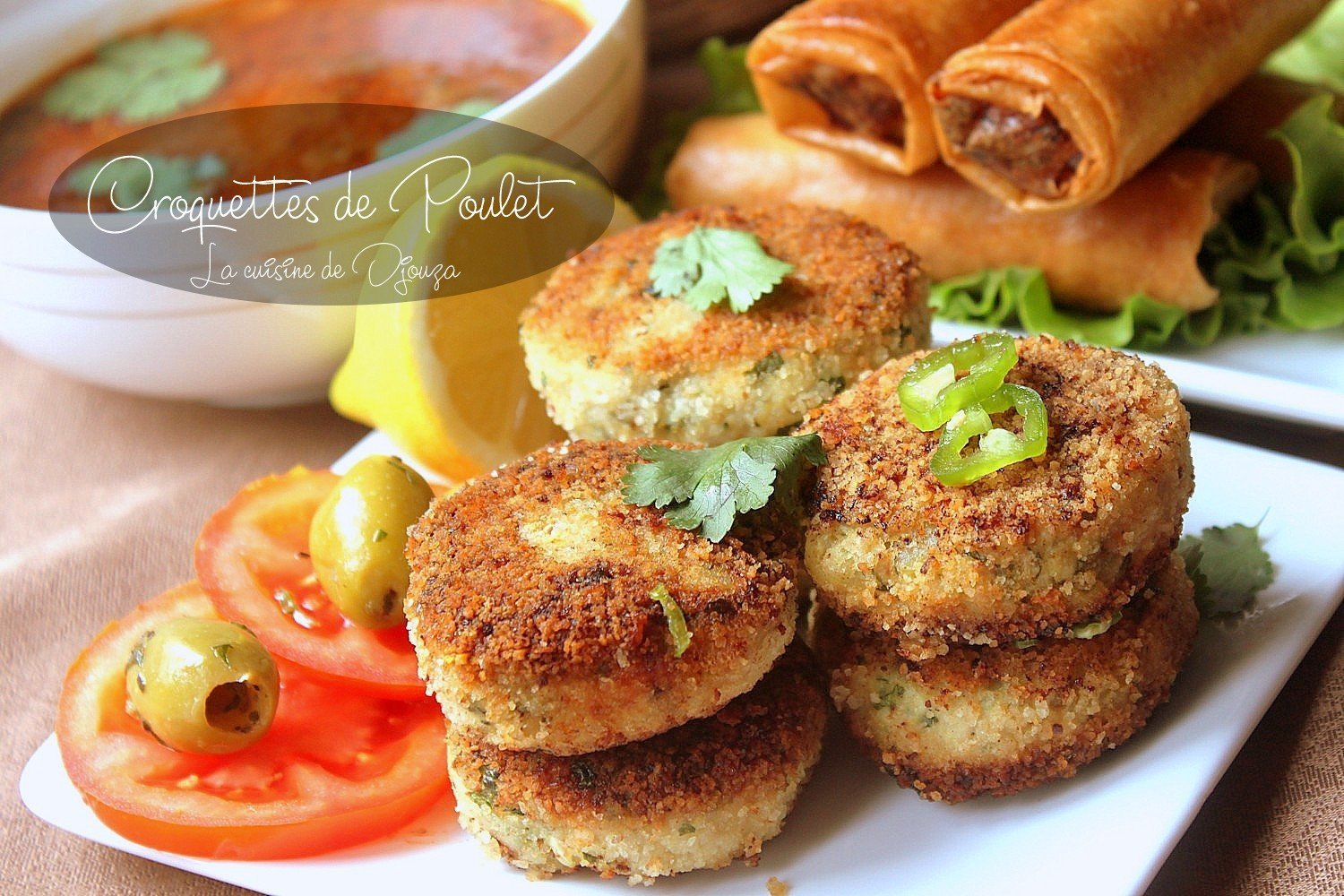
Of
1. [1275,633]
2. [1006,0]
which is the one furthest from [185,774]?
[1006,0]

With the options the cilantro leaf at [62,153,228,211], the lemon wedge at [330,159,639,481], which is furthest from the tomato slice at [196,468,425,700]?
the cilantro leaf at [62,153,228,211]

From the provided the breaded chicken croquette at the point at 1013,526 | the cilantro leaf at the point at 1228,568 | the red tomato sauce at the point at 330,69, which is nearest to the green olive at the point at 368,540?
the breaded chicken croquette at the point at 1013,526

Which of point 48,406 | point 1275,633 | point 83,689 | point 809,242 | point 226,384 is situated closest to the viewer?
point 1275,633

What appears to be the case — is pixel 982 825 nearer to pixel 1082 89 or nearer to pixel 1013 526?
pixel 1013 526

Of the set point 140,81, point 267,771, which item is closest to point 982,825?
point 267,771

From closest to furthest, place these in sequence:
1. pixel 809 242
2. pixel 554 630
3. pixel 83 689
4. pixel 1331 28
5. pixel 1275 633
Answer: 1. pixel 554 630
2. pixel 1275 633
3. pixel 83 689
4. pixel 809 242
5. pixel 1331 28

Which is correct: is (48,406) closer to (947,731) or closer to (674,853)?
(674,853)

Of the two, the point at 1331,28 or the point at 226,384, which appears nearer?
the point at 226,384

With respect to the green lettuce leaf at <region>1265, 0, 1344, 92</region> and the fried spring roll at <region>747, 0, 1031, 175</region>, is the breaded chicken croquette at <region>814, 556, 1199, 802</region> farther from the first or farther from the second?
the green lettuce leaf at <region>1265, 0, 1344, 92</region>
